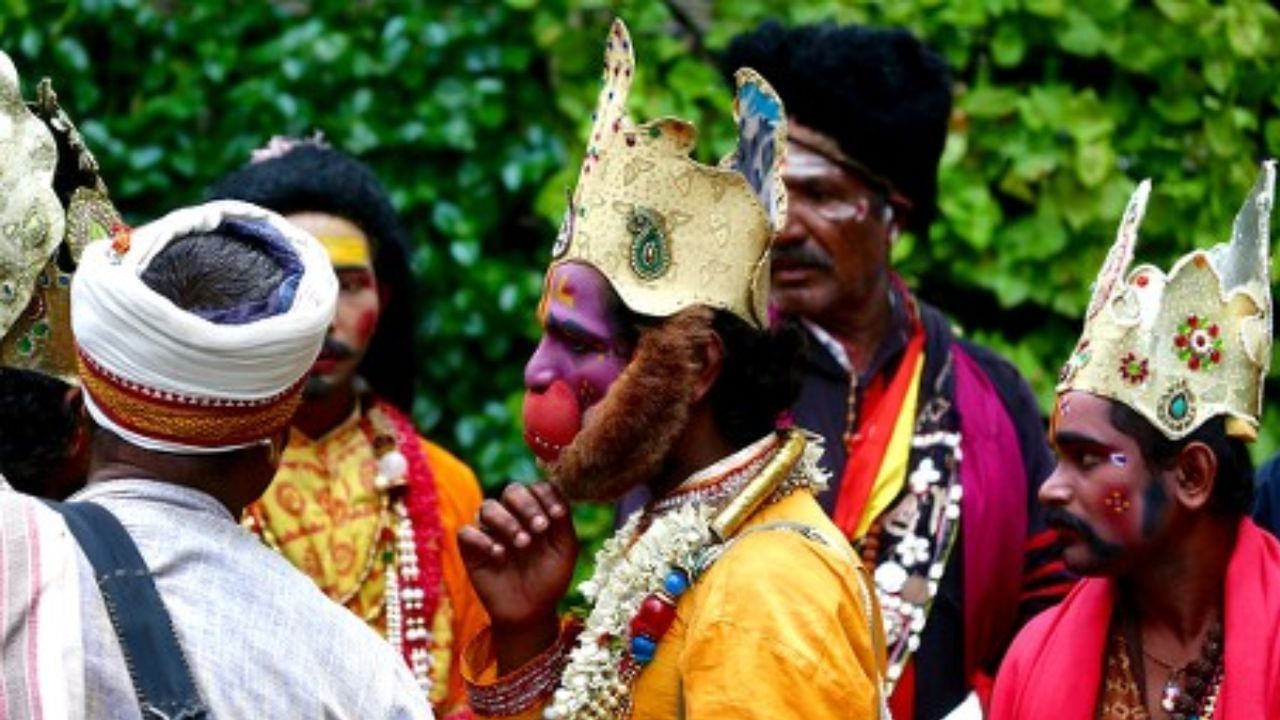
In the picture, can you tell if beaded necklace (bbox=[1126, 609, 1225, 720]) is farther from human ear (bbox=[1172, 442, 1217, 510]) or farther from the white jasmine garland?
the white jasmine garland

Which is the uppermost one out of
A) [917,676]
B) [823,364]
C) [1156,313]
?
[1156,313]

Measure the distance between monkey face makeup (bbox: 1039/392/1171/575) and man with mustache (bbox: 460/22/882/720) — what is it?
50 centimetres

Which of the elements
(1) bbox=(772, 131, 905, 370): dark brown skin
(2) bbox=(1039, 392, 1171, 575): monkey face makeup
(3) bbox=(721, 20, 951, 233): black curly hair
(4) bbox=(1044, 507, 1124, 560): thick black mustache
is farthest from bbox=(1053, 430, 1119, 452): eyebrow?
(3) bbox=(721, 20, 951, 233): black curly hair

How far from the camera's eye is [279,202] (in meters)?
5.55

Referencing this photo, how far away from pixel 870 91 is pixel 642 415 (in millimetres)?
1696

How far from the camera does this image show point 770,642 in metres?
3.62

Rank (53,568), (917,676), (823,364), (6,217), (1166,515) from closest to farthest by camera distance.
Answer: (53,568) < (6,217) < (1166,515) < (917,676) < (823,364)

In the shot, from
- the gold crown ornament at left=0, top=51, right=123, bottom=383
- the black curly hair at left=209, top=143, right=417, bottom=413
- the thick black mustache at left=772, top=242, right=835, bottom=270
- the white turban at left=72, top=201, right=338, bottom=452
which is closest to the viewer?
the white turban at left=72, top=201, right=338, bottom=452

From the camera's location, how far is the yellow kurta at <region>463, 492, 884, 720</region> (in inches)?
142

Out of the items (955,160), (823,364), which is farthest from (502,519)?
(955,160)

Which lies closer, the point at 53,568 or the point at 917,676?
the point at 53,568

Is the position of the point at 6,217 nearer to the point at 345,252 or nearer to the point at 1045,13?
the point at 345,252

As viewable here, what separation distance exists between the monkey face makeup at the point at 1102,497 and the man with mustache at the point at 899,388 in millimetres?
813

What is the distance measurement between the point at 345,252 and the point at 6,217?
1571 millimetres
